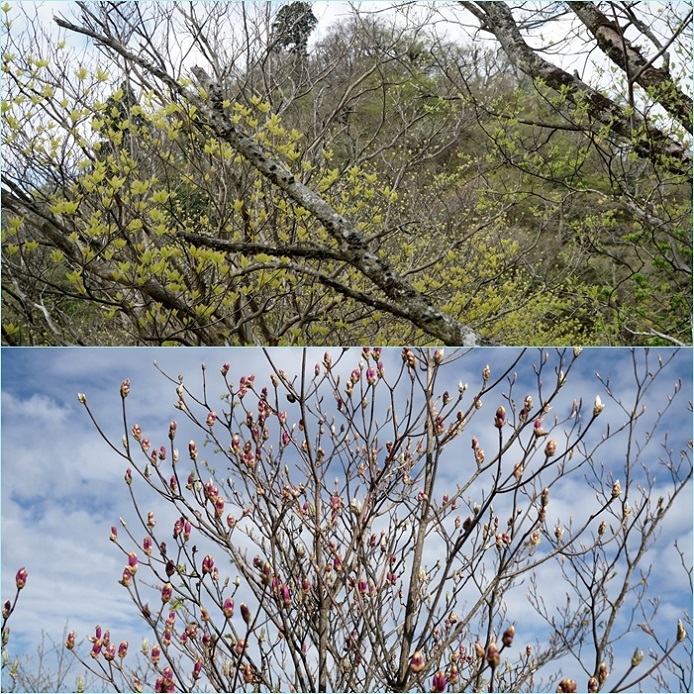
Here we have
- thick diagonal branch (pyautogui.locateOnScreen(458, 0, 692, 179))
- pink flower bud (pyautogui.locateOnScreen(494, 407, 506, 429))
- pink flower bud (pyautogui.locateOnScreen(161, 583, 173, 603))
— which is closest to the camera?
pink flower bud (pyautogui.locateOnScreen(494, 407, 506, 429))

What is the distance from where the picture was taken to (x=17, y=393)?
71.3 inches

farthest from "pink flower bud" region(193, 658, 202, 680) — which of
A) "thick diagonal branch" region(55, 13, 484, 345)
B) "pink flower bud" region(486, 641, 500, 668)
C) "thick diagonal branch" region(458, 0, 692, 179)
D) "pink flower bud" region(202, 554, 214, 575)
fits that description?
"thick diagonal branch" region(458, 0, 692, 179)

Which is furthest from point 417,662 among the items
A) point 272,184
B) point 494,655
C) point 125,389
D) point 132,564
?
point 272,184

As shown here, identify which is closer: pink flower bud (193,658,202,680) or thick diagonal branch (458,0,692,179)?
pink flower bud (193,658,202,680)

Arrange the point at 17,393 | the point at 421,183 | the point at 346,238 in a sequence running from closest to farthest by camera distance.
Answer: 1. the point at 17,393
2. the point at 346,238
3. the point at 421,183

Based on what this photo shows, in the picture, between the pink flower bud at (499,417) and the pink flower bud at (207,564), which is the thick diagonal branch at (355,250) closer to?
the pink flower bud at (499,417)

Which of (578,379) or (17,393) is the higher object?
(578,379)

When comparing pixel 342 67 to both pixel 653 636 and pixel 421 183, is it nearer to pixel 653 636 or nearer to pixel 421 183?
pixel 421 183

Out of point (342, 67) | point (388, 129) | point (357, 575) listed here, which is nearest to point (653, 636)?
point (357, 575)

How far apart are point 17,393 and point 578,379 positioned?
149 cm

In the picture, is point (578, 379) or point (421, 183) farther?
point (421, 183)

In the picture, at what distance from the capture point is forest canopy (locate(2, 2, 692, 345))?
8.46 feet

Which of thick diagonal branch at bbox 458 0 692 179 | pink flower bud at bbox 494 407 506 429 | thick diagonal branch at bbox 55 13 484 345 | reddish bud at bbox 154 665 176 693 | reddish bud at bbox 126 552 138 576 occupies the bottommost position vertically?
reddish bud at bbox 154 665 176 693

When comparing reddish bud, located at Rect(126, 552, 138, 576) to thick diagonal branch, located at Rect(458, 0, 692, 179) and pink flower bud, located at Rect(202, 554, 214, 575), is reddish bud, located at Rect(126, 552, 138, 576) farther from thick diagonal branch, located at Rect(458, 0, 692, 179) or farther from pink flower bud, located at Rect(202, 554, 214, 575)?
thick diagonal branch, located at Rect(458, 0, 692, 179)
